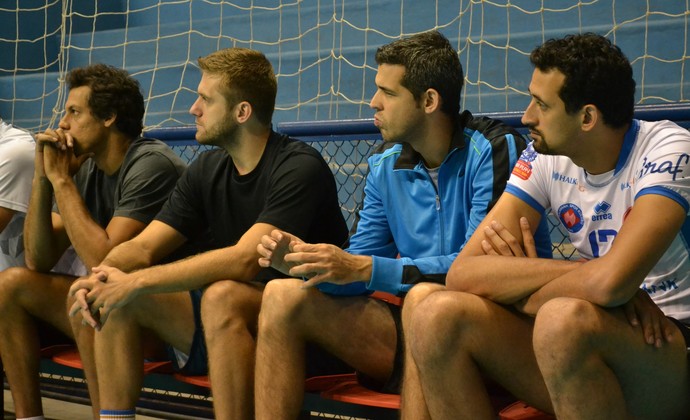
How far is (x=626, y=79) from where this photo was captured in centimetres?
232

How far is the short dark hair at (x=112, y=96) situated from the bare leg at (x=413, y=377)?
5.47 ft

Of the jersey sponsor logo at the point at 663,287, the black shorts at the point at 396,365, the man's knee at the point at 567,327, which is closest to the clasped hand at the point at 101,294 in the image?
the black shorts at the point at 396,365

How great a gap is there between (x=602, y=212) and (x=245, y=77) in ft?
4.48

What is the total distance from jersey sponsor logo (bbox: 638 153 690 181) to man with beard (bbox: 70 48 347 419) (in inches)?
44.3

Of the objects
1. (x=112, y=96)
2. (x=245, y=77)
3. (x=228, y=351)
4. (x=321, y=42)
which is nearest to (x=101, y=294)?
(x=228, y=351)

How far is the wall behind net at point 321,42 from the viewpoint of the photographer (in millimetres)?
5203

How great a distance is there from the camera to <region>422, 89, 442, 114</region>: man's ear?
2785mm

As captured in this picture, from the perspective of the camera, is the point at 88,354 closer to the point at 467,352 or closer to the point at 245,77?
the point at 245,77

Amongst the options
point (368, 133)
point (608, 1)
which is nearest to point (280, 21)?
point (608, 1)

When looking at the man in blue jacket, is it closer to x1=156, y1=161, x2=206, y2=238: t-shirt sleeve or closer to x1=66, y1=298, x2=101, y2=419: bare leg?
x1=156, y1=161, x2=206, y2=238: t-shirt sleeve

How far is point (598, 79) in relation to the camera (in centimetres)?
230

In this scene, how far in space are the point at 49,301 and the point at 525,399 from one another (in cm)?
183

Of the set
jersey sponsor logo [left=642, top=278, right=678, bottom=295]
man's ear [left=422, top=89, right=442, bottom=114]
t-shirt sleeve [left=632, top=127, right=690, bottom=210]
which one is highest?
man's ear [left=422, top=89, right=442, bottom=114]

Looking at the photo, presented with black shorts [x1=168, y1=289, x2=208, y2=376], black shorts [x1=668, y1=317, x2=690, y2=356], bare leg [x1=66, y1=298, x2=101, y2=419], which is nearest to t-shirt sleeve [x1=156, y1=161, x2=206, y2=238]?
black shorts [x1=168, y1=289, x2=208, y2=376]
